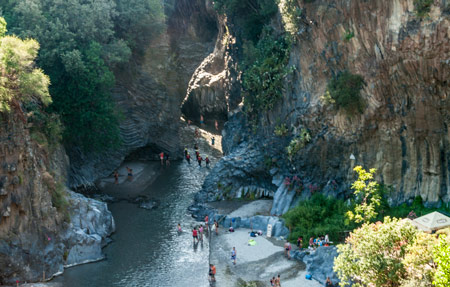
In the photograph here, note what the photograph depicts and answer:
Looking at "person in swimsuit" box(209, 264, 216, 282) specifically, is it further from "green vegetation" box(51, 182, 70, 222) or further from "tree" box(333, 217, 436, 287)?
"tree" box(333, 217, 436, 287)

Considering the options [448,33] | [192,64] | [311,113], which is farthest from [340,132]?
[192,64]

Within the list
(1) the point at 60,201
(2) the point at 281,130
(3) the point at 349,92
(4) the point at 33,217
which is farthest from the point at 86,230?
(3) the point at 349,92

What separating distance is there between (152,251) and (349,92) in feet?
55.3

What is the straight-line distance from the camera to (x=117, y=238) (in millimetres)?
38469

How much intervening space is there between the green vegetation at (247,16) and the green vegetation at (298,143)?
11.7 m

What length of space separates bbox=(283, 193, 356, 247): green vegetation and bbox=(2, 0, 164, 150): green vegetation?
18726 mm

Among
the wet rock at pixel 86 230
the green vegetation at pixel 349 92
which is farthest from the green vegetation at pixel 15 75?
the green vegetation at pixel 349 92

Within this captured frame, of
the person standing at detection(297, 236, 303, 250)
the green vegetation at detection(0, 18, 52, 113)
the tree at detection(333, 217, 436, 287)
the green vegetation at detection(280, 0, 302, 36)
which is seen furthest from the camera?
the green vegetation at detection(280, 0, 302, 36)

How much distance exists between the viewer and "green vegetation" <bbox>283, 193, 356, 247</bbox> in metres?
33.8

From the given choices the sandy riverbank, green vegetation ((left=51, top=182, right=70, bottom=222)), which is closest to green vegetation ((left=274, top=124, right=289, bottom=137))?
the sandy riverbank

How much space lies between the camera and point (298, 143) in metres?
40.2

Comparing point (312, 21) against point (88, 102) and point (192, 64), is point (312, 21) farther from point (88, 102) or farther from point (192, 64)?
point (192, 64)

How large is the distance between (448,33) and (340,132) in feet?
35.9

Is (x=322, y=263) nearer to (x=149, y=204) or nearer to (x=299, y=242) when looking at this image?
(x=299, y=242)
